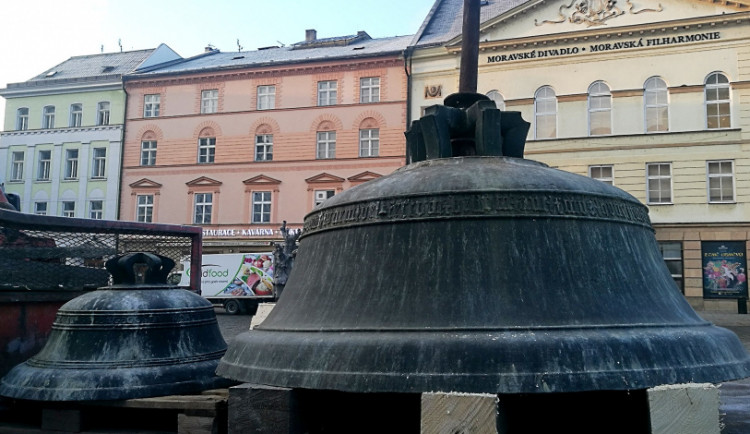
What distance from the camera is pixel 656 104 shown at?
27250mm

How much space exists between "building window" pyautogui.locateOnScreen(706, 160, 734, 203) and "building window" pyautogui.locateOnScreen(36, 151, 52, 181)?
33.5m

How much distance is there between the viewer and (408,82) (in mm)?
31344

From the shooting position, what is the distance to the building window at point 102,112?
36281mm

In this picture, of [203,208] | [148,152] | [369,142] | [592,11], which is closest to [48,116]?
[148,152]

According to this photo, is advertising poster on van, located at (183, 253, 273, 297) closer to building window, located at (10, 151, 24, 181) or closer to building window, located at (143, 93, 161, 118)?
building window, located at (143, 93, 161, 118)

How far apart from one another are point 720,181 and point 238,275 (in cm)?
2021

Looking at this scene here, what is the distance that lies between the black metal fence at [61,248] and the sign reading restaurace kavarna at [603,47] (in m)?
24.4

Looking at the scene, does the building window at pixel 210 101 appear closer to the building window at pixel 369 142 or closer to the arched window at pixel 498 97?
the building window at pixel 369 142

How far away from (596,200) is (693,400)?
3.48 ft

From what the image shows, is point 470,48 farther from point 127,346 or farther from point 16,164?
point 16,164

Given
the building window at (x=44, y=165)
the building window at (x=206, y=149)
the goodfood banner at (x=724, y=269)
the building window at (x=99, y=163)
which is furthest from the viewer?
the building window at (x=44, y=165)

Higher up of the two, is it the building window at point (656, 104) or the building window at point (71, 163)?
the building window at point (656, 104)

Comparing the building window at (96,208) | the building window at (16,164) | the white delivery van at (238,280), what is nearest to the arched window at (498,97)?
the white delivery van at (238,280)

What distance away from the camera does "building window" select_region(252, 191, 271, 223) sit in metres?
33.1
